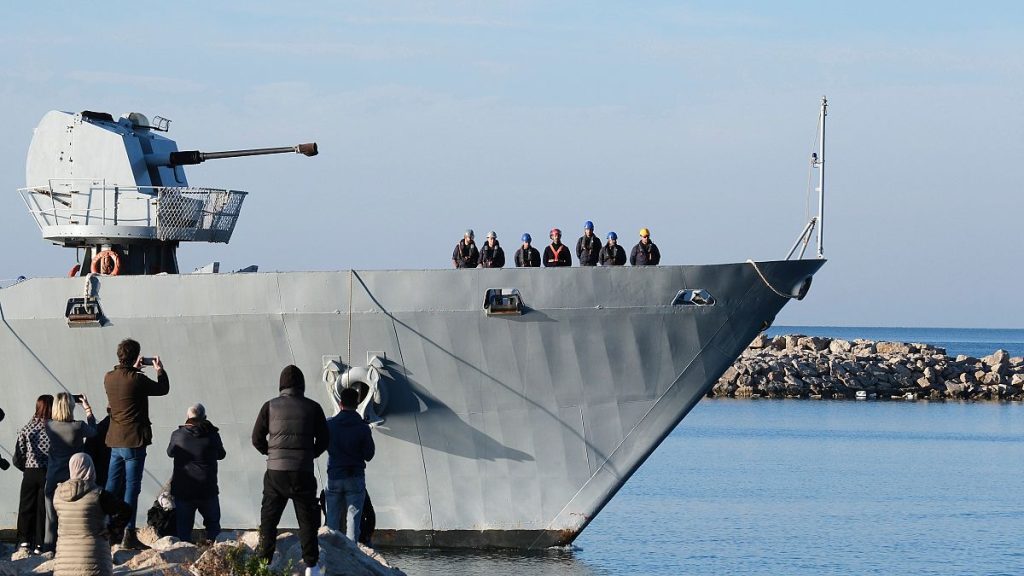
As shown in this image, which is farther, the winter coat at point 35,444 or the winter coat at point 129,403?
the winter coat at point 35,444

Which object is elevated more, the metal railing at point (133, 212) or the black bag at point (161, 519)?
the metal railing at point (133, 212)

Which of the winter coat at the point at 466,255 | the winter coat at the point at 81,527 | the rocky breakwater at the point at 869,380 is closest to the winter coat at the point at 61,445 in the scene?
the winter coat at the point at 81,527

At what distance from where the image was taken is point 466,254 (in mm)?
20188

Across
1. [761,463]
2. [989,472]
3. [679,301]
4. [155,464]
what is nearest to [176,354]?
[155,464]

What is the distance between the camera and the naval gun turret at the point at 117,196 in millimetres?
21625

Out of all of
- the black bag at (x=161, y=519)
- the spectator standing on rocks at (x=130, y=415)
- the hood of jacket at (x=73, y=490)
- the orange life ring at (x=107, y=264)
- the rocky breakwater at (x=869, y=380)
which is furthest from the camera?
the rocky breakwater at (x=869, y=380)

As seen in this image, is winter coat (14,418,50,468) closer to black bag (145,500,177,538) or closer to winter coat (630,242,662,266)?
black bag (145,500,177,538)

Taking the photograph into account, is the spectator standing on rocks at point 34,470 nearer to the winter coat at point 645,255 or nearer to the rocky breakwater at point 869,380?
the winter coat at point 645,255

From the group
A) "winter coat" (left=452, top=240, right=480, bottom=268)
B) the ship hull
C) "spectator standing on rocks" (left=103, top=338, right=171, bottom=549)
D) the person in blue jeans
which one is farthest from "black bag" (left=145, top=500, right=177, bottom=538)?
"winter coat" (left=452, top=240, right=480, bottom=268)

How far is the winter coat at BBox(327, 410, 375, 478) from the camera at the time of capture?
1413 centimetres

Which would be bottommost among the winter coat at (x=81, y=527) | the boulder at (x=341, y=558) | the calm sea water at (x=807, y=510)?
the calm sea water at (x=807, y=510)

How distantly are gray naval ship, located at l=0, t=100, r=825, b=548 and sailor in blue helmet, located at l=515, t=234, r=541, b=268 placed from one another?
1118 mm

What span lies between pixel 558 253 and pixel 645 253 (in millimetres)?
1239

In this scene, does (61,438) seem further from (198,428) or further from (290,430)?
(290,430)
